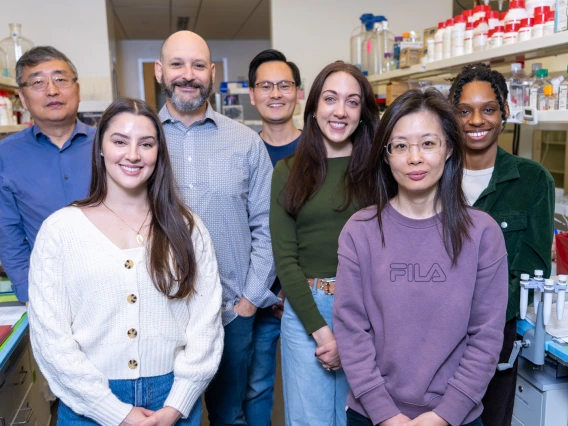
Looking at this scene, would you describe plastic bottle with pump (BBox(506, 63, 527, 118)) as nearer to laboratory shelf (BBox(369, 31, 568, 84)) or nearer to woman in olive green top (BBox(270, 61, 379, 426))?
laboratory shelf (BBox(369, 31, 568, 84))

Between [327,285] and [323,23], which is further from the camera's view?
[323,23]

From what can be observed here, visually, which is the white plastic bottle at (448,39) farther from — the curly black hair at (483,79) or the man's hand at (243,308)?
the man's hand at (243,308)

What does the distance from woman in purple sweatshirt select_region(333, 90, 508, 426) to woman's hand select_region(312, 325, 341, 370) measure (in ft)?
0.56

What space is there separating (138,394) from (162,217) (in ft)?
1.56

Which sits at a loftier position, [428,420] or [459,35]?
[459,35]

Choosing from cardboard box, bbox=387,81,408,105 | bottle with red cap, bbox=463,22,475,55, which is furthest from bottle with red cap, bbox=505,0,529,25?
cardboard box, bbox=387,81,408,105

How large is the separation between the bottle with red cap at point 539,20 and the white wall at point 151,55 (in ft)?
23.3

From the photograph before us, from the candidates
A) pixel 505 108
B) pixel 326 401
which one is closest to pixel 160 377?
pixel 326 401

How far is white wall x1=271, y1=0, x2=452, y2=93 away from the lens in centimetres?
464

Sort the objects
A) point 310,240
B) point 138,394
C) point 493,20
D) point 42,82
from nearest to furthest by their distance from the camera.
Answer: point 138,394 < point 310,240 < point 42,82 < point 493,20

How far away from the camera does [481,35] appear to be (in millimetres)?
2402

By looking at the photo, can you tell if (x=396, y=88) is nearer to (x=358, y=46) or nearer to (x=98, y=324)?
(x=358, y=46)

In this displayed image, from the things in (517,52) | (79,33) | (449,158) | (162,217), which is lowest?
(162,217)

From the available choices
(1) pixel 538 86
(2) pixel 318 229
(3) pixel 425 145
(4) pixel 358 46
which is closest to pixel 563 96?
(1) pixel 538 86
